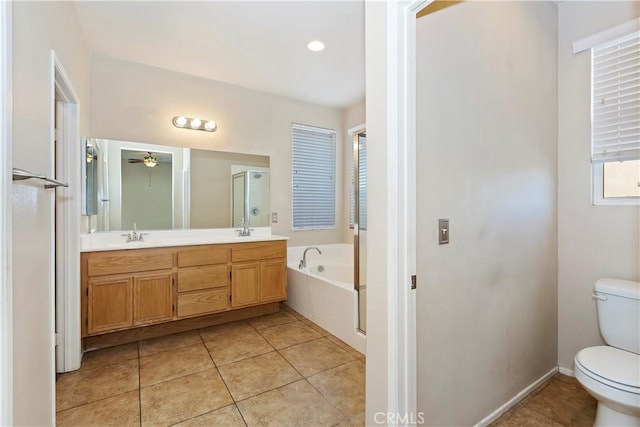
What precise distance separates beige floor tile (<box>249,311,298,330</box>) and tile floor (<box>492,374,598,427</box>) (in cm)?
197

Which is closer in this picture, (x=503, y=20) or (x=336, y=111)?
(x=503, y=20)

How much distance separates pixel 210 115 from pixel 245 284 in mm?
1855

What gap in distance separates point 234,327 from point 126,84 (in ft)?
8.33

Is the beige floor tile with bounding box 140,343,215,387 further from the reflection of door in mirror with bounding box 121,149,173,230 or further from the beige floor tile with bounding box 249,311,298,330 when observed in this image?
the reflection of door in mirror with bounding box 121,149,173,230

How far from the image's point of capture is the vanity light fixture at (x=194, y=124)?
3080 millimetres

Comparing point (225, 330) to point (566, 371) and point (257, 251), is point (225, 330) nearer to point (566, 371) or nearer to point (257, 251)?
point (257, 251)

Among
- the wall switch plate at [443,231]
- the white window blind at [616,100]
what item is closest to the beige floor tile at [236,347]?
the wall switch plate at [443,231]

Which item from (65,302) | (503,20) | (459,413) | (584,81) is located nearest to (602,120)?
(584,81)

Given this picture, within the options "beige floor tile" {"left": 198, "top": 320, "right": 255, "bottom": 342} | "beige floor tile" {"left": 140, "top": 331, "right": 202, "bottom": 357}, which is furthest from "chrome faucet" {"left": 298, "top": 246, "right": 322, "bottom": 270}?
"beige floor tile" {"left": 140, "top": 331, "right": 202, "bottom": 357}

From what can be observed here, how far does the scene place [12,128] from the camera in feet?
3.03

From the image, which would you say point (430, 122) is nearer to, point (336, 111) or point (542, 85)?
point (542, 85)

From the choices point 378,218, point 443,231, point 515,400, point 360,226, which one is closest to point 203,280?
point 360,226

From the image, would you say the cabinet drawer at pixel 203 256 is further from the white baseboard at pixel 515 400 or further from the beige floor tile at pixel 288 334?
the white baseboard at pixel 515 400

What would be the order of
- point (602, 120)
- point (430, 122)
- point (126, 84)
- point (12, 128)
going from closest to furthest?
point (12, 128) → point (430, 122) → point (602, 120) → point (126, 84)
